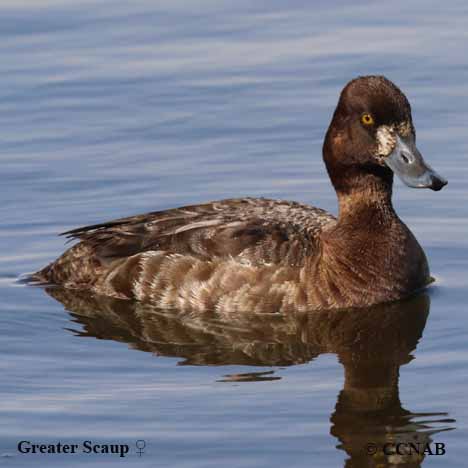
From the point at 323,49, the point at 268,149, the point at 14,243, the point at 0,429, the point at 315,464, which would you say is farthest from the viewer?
the point at 323,49

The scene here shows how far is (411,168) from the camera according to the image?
9.94 m

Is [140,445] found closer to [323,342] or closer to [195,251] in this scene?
[323,342]

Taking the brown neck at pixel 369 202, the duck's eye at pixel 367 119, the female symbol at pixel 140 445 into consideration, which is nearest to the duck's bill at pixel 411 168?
the duck's eye at pixel 367 119

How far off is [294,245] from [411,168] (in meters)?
0.95

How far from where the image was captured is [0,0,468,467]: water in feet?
25.5

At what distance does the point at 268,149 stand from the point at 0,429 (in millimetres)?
5348

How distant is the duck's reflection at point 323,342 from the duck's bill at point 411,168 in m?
0.83

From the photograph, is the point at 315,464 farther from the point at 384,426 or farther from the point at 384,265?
the point at 384,265

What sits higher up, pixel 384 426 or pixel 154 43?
pixel 154 43

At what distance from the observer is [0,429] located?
25.4 feet

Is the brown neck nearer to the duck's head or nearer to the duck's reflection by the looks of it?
the duck's head

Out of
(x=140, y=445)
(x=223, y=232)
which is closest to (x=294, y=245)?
(x=223, y=232)

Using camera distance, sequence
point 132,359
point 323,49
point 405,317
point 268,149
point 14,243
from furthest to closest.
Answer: point 323,49
point 268,149
point 14,243
point 405,317
point 132,359

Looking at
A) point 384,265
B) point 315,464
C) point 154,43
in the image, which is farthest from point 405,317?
point 154,43
